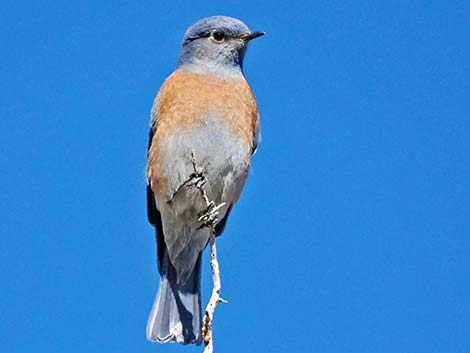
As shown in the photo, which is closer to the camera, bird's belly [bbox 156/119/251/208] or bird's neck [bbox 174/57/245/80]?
bird's belly [bbox 156/119/251/208]

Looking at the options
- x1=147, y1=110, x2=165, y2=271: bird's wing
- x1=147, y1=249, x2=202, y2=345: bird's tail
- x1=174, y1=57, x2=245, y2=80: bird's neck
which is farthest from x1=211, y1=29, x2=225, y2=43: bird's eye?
x1=147, y1=249, x2=202, y2=345: bird's tail

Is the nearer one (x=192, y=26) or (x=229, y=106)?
(x=229, y=106)

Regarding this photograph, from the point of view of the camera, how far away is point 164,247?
7.73 meters

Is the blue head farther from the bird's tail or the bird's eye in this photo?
the bird's tail

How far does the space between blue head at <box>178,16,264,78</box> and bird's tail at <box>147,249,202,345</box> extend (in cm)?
173

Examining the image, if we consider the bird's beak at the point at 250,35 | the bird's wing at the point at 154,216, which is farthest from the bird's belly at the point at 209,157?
the bird's beak at the point at 250,35

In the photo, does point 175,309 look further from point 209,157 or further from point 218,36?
point 218,36

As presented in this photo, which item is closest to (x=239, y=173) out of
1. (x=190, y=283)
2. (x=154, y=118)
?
(x=154, y=118)

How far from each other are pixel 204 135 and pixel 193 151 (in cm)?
26

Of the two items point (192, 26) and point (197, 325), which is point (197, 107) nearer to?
point (192, 26)

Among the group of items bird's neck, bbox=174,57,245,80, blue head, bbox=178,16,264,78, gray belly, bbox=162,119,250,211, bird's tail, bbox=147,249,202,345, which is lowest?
bird's tail, bbox=147,249,202,345

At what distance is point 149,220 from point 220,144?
46.3 inches

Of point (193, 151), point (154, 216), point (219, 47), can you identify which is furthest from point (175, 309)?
point (219, 47)

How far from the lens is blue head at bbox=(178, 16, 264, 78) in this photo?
7.34 metres
